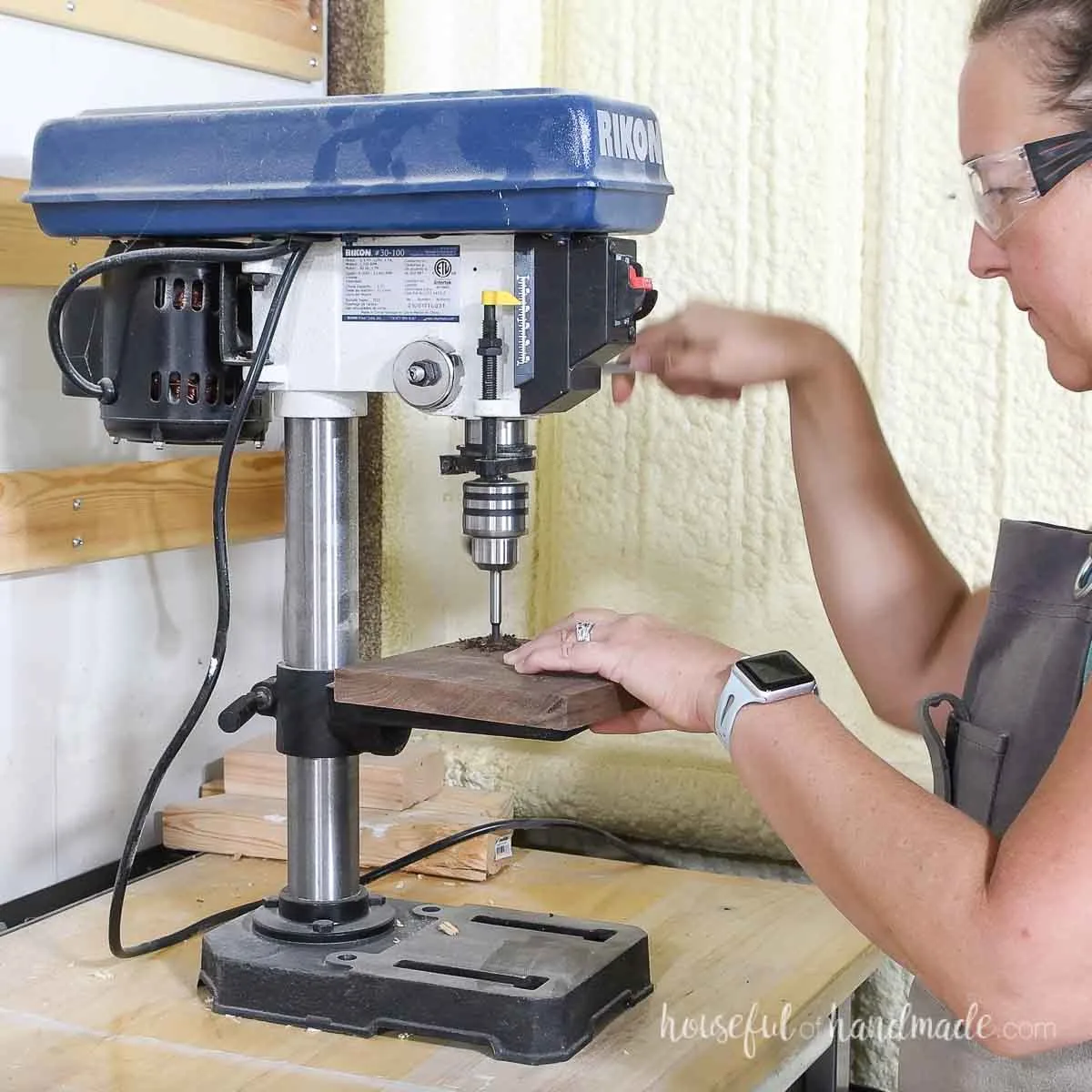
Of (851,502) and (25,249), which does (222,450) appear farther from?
(851,502)

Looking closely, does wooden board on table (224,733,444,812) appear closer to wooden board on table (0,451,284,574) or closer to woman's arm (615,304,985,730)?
wooden board on table (0,451,284,574)

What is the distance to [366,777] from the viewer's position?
1.67 metres

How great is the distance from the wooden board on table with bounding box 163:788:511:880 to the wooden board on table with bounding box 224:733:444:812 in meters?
0.01

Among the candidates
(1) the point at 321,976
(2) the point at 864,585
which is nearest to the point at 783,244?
(2) the point at 864,585

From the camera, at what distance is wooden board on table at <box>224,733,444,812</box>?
5.47 feet

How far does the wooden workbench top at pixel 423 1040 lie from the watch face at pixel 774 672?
0.31 m

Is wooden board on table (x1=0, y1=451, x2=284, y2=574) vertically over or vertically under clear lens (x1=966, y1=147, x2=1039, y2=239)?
under

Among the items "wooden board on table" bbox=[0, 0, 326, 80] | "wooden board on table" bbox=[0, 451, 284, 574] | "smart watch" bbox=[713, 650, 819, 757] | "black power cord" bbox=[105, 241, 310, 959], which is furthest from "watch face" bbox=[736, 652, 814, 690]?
"wooden board on table" bbox=[0, 0, 326, 80]

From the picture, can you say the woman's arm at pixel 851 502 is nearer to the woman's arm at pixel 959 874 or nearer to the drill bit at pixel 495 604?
the drill bit at pixel 495 604

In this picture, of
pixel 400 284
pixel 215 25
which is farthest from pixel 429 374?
pixel 215 25

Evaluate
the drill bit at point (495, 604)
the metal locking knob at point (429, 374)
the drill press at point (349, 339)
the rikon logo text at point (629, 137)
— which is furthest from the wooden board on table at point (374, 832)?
the rikon logo text at point (629, 137)

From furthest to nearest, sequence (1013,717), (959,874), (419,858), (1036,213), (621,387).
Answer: (419,858) < (621,387) < (1013,717) < (1036,213) < (959,874)

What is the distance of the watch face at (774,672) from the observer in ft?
3.42

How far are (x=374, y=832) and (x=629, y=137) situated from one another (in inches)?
30.4
